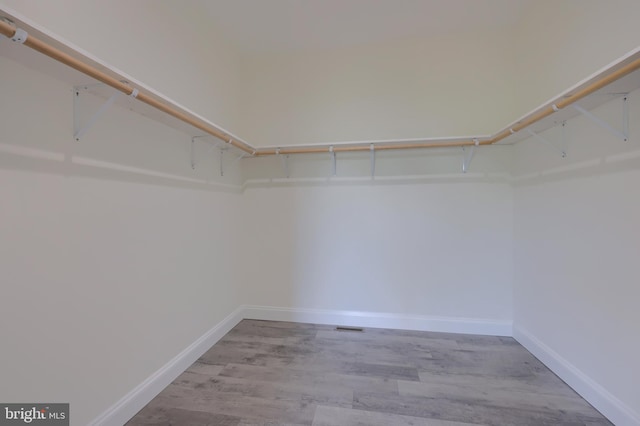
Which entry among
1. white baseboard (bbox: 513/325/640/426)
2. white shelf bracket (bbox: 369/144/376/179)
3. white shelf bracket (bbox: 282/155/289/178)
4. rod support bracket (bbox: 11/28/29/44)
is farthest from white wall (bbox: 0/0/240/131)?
white baseboard (bbox: 513/325/640/426)

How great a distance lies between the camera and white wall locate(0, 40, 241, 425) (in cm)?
104

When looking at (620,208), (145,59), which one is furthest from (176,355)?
(620,208)

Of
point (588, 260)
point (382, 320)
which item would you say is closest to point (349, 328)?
point (382, 320)

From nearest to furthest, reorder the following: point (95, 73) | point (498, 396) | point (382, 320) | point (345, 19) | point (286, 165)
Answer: point (95, 73)
point (498, 396)
point (345, 19)
point (382, 320)
point (286, 165)

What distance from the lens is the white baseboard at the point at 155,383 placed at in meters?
1.41

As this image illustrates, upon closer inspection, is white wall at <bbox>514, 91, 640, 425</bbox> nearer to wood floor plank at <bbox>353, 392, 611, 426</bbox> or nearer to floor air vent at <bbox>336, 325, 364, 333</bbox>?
wood floor plank at <bbox>353, 392, 611, 426</bbox>

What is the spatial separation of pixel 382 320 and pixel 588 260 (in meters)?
1.58

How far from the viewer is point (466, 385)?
1771 millimetres

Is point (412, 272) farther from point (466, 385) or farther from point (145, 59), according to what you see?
point (145, 59)

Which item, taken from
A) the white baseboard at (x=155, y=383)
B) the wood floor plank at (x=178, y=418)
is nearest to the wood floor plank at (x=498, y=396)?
the wood floor plank at (x=178, y=418)

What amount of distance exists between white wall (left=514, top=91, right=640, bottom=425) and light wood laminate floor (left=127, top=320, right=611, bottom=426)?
0.19 metres

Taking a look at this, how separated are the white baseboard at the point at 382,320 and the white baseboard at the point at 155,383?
1.70 feet

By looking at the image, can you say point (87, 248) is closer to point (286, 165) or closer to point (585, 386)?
point (286, 165)

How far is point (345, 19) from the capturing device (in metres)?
2.28
